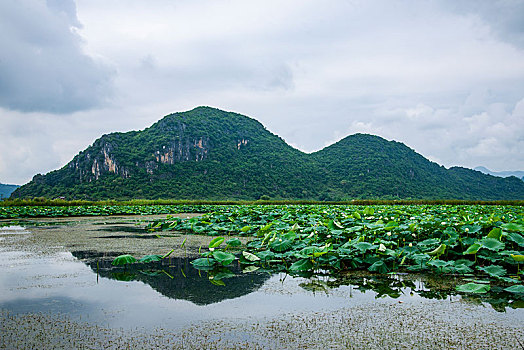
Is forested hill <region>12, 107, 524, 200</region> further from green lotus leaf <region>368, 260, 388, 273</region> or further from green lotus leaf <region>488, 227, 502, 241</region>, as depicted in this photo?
green lotus leaf <region>488, 227, 502, 241</region>

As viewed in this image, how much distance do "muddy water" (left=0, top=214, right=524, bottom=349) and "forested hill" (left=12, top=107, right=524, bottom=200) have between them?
56.2m

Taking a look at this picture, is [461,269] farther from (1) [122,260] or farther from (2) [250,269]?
(1) [122,260]

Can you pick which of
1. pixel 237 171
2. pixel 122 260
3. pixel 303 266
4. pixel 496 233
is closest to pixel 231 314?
pixel 303 266

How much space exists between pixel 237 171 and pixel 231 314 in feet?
224

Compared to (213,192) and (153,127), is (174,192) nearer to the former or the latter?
(213,192)

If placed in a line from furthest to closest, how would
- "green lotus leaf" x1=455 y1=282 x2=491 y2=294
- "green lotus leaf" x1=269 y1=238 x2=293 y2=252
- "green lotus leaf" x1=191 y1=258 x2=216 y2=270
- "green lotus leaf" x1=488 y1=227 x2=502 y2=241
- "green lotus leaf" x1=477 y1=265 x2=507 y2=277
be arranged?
1. "green lotus leaf" x1=269 y1=238 x2=293 y2=252
2. "green lotus leaf" x1=191 y1=258 x2=216 y2=270
3. "green lotus leaf" x1=488 y1=227 x2=502 y2=241
4. "green lotus leaf" x1=477 y1=265 x2=507 y2=277
5. "green lotus leaf" x1=455 y1=282 x2=491 y2=294

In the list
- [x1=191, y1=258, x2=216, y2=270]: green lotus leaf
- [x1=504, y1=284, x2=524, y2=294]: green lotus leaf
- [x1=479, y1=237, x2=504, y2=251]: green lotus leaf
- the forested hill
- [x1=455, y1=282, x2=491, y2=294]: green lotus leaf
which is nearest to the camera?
[x1=455, y1=282, x2=491, y2=294]: green lotus leaf

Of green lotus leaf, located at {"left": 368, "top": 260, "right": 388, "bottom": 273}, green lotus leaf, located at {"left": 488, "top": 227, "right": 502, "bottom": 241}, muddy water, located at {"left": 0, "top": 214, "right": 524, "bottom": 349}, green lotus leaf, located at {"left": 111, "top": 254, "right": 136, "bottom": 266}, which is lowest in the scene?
muddy water, located at {"left": 0, "top": 214, "right": 524, "bottom": 349}

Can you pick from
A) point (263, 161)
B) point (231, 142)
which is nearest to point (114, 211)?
point (263, 161)

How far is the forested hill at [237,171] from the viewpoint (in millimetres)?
62312

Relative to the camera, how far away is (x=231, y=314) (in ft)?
9.70

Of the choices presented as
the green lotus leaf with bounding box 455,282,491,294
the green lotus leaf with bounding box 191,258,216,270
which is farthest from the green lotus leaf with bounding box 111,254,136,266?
the green lotus leaf with bounding box 455,282,491,294

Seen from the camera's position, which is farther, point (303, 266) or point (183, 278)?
point (303, 266)

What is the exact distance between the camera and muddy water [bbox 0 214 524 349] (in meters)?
2.39
